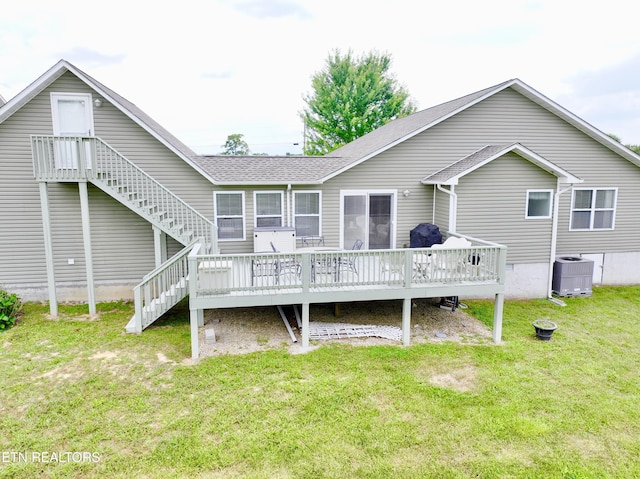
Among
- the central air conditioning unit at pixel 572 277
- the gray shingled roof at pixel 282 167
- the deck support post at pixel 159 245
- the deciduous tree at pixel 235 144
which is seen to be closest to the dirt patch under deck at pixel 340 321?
the deck support post at pixel 159 245

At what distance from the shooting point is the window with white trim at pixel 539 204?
11.5 meters

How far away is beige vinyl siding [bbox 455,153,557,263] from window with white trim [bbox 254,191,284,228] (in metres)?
5.06

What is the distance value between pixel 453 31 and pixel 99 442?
21950mm

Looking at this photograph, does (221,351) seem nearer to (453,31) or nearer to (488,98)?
(488,98)

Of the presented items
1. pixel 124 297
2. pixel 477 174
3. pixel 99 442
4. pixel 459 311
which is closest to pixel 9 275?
pixel 124 297

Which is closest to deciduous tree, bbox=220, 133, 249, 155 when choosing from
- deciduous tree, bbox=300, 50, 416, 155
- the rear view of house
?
deciduous tree, bbox=300, 50, 416, 155

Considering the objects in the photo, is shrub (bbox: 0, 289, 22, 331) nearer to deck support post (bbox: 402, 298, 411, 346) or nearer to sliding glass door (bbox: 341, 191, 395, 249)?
sliding glass door (bbox: 341, 191, 395, 249)

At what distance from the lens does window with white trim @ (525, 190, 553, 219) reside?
11500 mm

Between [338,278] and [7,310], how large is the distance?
7898 millimetres

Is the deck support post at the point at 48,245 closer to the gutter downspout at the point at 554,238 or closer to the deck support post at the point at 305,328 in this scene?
the deck support post at the point at 305,328

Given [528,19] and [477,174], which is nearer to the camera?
[477,174]

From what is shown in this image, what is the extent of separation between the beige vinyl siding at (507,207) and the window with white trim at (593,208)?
2.09 meters

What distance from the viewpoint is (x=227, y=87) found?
4178 cm

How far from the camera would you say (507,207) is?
1150cm
